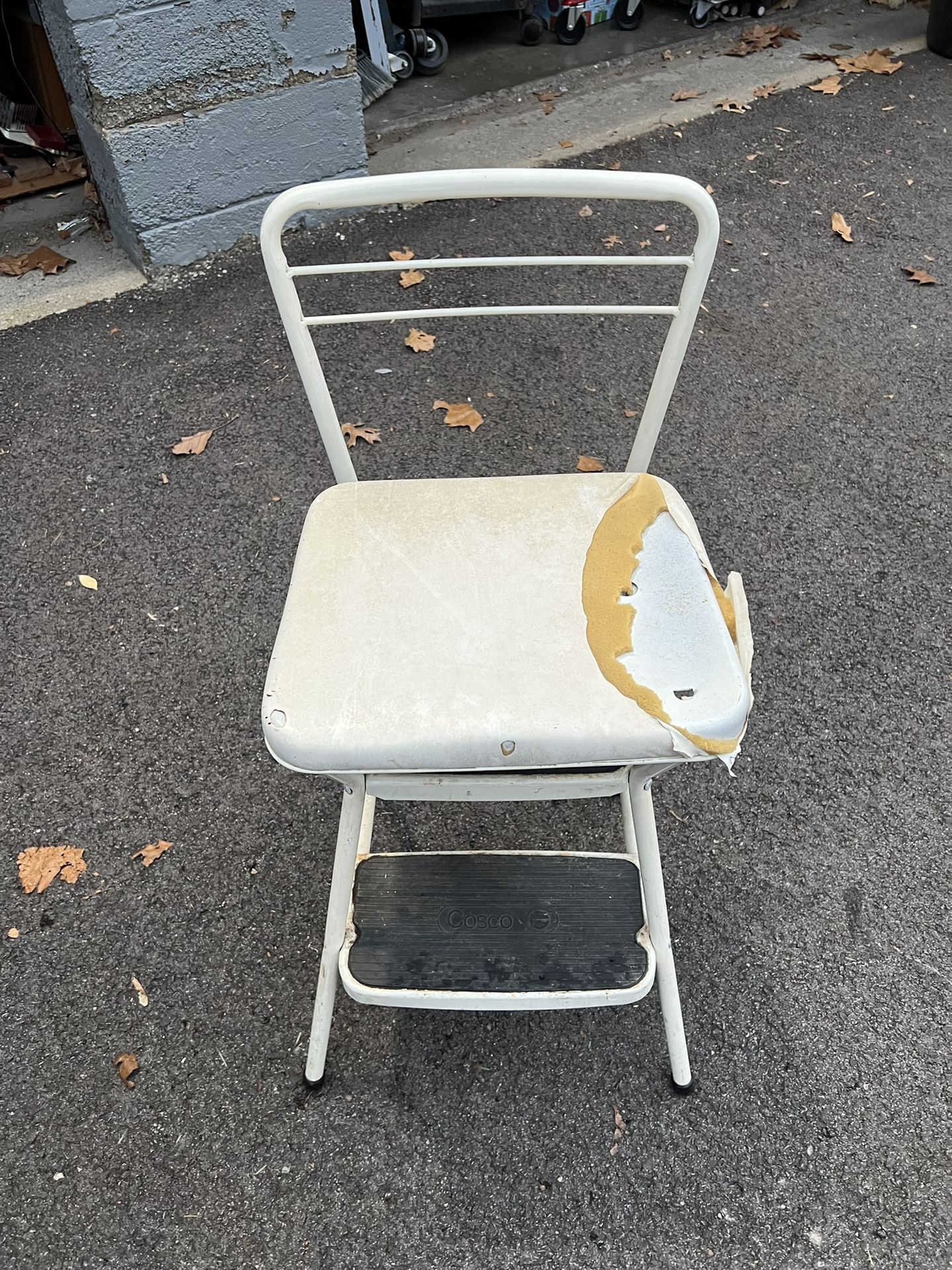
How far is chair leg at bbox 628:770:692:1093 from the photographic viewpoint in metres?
1.43

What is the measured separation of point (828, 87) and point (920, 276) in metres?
1.77

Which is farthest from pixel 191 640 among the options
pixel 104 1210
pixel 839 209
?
pixel 839 209

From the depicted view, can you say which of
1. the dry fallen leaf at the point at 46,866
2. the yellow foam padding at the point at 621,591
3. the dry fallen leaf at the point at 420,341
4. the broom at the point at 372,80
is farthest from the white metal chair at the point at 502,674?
the broom at the point at 372,80

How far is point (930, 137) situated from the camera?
415 centimetres

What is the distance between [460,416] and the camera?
282 centimetres

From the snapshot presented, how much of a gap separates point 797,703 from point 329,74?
2764mm

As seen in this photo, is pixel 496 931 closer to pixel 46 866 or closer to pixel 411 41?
pixel 46 866

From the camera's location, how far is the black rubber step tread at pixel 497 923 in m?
1.48

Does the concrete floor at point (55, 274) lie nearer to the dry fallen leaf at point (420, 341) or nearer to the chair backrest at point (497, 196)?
the dry fallen leaf at point (420, 341)

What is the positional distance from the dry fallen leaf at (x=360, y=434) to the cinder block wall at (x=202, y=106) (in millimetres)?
1198

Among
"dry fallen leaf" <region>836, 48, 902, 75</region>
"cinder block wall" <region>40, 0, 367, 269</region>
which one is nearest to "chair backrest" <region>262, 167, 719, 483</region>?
"cinder block wall" <region>40, 0, 367, 269</region>

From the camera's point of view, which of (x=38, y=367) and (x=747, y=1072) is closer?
(x=747, y=1072)

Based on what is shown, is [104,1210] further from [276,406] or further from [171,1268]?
[276,406]

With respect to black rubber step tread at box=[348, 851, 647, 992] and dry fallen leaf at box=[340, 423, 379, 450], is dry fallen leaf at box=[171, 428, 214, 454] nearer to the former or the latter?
dry fallen leaf at box=[340, 423, 379, 450]
